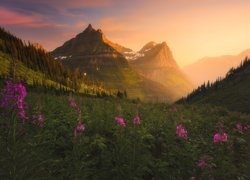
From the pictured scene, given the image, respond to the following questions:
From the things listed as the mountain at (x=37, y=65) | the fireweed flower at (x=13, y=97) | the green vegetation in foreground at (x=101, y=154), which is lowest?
the green vegetation in foreground at (x=101, y=154)

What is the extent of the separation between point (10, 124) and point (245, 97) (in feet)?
208

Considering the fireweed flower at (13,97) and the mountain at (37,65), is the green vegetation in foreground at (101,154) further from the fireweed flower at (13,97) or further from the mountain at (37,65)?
the mountain at (37,65)

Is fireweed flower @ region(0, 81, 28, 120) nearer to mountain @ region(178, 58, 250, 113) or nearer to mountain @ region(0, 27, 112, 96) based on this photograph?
mountain @ region(178, 58, 250, 113)

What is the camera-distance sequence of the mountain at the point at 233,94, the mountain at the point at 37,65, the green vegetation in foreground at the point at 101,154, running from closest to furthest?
1. the green vegetation in foreground at the point at 101,154
2. the mountain at the point at 233,94
3. the mountain at the point at 37,65

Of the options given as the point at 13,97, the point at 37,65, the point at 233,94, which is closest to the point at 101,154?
the point at 13,97

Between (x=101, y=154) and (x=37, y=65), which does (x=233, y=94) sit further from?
(x=37, y=65)

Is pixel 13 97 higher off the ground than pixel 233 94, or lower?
lower

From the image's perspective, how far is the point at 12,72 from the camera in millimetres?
4621

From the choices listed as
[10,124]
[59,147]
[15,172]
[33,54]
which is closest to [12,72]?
[10,124]

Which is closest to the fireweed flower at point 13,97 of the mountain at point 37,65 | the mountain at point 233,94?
the mountain at point 233,94

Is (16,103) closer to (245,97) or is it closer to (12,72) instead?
(12,72)

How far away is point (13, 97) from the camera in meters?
4.64

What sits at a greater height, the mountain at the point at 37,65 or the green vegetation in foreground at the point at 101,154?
the mountain at the point at 37,65

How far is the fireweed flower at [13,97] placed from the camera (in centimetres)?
457
